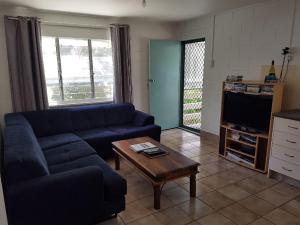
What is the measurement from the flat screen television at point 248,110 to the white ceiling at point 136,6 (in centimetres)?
139

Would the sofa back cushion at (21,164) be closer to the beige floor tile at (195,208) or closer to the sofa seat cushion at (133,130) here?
the beige floor tile at (195,208)

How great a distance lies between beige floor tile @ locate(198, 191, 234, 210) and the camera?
2.32 m

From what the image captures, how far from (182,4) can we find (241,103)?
1713 millimetres

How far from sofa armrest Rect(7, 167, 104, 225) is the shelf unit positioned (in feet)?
7.29

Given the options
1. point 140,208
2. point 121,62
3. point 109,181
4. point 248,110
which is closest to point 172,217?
point 140,208

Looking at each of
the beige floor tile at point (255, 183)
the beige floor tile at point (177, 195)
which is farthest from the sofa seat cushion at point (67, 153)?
the beige floor tile at point (255, 183)

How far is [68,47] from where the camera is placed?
12.9ft

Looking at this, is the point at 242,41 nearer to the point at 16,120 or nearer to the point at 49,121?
the point at 49,121

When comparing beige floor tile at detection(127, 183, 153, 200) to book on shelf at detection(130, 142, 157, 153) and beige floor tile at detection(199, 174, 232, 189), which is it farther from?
beige floor tile at detection(199, 174, 232, 189)

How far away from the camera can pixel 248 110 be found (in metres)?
3.14

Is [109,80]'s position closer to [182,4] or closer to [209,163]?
[182,4]

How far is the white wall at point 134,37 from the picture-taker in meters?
3.43

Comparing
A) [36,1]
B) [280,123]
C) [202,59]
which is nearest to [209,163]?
[280,123]

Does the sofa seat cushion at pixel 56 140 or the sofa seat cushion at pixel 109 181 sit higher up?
the sofa seat cushion at pixel 56 140
